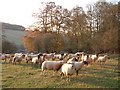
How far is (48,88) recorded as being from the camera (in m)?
15.0

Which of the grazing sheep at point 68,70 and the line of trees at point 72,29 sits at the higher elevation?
the line of trees at point 72,29

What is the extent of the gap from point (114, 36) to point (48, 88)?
31.4 metres

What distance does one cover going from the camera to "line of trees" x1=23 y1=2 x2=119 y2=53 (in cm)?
4862

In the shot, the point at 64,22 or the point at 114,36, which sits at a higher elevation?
the point at 64,22

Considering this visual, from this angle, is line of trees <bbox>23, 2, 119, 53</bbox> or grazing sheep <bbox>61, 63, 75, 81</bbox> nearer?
grazing sheep <bbox>61, 63, 75, 81</bbox>

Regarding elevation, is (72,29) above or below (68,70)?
above

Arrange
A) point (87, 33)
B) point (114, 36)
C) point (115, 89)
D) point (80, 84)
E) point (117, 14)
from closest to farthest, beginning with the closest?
1. point (115, 89)
2. point (80, 84)
3. point (114, 36)
4. point (117, 14)
5. point (87, 33)

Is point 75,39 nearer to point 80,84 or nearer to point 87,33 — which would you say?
point 87,33

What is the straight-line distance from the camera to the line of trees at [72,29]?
160 ft

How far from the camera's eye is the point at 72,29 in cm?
5391

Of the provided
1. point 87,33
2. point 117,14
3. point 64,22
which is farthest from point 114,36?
point 64,22

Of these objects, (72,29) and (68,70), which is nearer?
(68,70)

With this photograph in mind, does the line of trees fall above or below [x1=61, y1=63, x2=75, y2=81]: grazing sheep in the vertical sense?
above

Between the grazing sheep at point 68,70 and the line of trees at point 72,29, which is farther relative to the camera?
the line of trees at point 72,29
